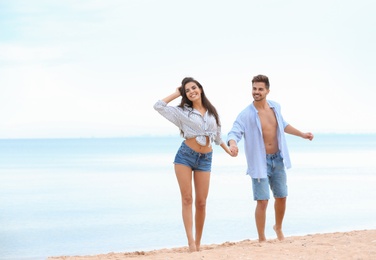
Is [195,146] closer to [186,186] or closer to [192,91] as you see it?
[186,186]

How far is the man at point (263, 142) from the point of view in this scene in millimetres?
6641

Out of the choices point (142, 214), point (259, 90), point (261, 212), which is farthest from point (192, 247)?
point (142, 214)

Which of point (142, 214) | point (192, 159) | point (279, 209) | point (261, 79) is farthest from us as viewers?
point (142, 214)

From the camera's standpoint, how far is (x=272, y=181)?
6859mm

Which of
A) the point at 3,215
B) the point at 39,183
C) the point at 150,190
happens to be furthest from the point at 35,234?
the point at 39,183

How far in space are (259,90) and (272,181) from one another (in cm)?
92

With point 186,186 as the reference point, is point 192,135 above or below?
above

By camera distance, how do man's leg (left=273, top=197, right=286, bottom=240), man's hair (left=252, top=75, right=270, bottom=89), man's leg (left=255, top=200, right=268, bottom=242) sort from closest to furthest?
man's hair (left=252, top=75, right=270, bottom=89), man's leg (left=255, top=200, right=268, bottom=242), man's leg (left=273, top=197, right=286, bottom=240)

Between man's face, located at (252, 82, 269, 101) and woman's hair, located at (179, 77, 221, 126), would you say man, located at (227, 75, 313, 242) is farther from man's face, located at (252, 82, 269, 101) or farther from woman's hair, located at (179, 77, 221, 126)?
woman's hair, located at (179, 77, 221, 126)

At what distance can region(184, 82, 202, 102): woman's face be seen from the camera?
6.22m

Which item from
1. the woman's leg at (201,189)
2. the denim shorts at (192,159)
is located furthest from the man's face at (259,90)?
the woman's leg at (201,189)

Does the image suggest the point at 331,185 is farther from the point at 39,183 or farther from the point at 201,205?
the point at 201,205

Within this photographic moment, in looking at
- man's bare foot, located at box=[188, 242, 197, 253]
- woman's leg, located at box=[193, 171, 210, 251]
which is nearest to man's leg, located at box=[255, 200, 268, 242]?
woman's leg, located at box=[193, 171, 210, 251]

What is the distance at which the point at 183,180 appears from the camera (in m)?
6.18
